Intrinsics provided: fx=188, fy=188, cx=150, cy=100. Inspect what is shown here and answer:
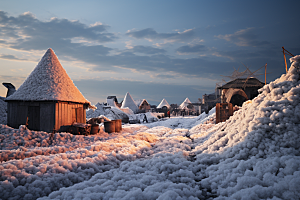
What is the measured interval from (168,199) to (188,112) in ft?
134

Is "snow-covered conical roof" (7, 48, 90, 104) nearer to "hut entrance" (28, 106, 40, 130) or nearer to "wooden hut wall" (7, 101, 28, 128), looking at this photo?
"wooden hut wall" (7, 101, 28, 128)

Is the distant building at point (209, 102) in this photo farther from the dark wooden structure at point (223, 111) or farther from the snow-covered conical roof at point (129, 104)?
the snow-covered conical roof at point (129, 104)

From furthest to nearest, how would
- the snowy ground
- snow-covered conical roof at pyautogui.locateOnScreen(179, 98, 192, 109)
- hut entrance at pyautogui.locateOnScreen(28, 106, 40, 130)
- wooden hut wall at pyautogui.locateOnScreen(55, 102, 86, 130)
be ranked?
1. snow-covered conical roof at pyautogui.locateOnScreen(179, 98, 192, 109)
2. hut entrance at pyautogui.locateOnScreen(28, 106, 40, 130)
3. wooden hut wall at pyautogui.locateOnScreen(55, 102, 86, 130)
4. the snowy ground

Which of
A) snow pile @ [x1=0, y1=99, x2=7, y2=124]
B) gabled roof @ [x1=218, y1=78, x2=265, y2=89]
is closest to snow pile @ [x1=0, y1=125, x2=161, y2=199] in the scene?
snow pile @ [x1=0, y1=99, x2=7, y2=124]

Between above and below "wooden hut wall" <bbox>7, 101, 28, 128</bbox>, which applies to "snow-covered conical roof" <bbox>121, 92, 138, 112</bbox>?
above

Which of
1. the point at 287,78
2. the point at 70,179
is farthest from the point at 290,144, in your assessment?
the point at 70,179

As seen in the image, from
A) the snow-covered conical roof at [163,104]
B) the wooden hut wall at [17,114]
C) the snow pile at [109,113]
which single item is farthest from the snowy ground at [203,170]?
the snow-covered conical roof at [163,104]

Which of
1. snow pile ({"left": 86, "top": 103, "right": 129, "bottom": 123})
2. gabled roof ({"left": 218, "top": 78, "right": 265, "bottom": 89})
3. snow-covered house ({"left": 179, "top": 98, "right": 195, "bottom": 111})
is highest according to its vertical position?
gabled roof ({"left": 218, "top": 78, "right": 265, "bottom": 89})

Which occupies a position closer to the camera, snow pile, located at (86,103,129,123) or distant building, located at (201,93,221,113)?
snow pile, located at (86,103,129,123)

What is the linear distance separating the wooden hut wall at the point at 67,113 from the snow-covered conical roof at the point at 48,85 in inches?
15.3

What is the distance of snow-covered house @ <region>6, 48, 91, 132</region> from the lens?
10.3 meters

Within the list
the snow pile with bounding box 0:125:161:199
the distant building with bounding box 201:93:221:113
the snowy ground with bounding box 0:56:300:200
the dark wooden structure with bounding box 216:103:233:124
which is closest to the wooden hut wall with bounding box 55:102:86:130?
the snow pile with bounding box 0:125:161:199

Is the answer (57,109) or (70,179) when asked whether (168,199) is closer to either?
(70,179)

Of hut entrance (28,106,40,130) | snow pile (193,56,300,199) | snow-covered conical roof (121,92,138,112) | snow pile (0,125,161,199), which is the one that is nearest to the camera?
snow pile (193,56,300,199)
